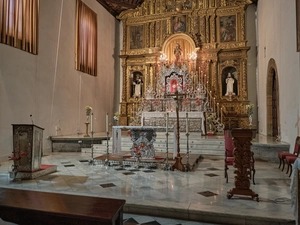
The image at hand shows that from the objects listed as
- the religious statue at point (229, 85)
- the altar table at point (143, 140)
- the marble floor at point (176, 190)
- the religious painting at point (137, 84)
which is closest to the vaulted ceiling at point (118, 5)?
the religious painting at point (137, 84)

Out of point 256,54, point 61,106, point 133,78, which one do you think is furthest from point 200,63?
point 61,106

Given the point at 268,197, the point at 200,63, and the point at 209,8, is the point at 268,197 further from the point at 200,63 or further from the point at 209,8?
the point at 209,8

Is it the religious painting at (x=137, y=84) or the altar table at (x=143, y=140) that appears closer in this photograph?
the altar table at (x=143, y=140)

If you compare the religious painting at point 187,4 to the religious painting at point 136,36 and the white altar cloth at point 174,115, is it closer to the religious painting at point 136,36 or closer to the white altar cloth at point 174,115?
the religious painting at point 136,36

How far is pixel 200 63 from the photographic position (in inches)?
473

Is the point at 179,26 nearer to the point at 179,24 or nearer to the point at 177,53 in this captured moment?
the point at 179,24

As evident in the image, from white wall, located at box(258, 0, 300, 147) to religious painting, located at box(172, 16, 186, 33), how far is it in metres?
3.83

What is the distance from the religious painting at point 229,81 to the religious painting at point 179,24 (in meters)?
2.95

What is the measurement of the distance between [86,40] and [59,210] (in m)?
9.95

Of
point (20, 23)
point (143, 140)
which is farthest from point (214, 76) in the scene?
point (20, 23)

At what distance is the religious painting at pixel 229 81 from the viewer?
1152cm

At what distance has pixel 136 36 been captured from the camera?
13242 millimetres

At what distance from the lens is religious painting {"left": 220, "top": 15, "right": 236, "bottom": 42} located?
1179 cm

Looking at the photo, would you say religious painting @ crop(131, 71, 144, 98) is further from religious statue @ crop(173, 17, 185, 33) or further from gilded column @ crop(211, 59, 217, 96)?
gilded column @ crop(211, 59, 217, 96)
